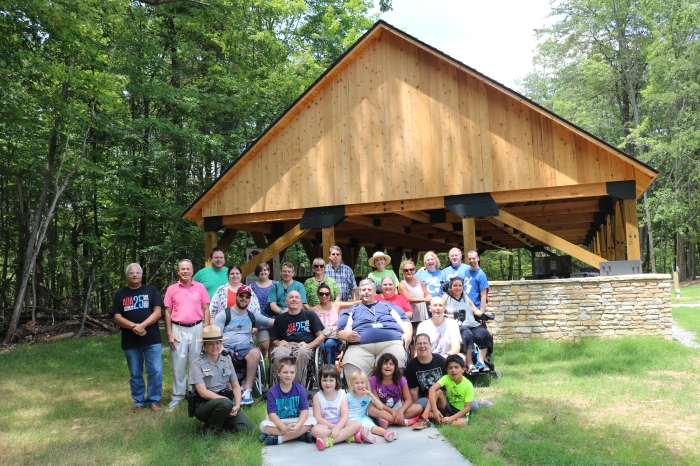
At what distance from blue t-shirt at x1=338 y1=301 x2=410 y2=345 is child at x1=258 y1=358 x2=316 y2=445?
120 cm

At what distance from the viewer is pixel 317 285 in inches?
274

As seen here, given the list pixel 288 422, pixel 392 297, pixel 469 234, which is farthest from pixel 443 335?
pixel 469 234

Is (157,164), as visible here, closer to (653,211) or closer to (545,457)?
(545,457)

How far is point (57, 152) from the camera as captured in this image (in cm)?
1527

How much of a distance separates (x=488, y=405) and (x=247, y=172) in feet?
26.0

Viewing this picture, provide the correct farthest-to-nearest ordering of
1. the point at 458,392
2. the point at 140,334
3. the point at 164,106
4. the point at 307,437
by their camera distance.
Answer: the point at 164,106 → the point at 140,334 → the point at 458,392 → the point at 307,437

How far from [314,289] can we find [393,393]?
2.13m

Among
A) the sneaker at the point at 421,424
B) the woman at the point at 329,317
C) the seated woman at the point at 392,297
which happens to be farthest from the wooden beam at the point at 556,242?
the sneaker at the point at 421,424

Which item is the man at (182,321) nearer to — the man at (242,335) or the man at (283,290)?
the man at (242,335)

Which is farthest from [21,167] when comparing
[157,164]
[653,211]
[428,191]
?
[653,211]

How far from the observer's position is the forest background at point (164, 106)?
460 inches

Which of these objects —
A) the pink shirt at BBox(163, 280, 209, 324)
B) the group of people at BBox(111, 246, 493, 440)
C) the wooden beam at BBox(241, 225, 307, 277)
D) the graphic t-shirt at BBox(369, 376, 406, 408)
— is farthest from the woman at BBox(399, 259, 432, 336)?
the wooden beam at BBox(241, 225, 307, 277)

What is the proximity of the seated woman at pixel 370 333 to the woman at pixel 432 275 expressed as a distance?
133 centimetres

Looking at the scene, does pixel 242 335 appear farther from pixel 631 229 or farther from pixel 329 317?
pixel 631 229
